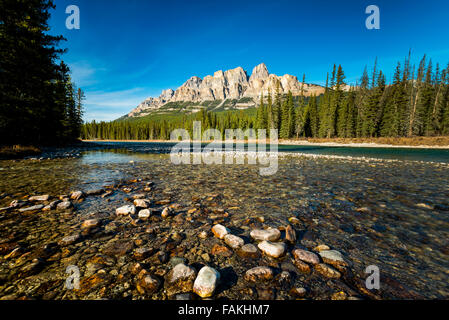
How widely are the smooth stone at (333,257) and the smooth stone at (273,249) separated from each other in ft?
1.91

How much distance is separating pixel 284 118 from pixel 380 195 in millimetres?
65948

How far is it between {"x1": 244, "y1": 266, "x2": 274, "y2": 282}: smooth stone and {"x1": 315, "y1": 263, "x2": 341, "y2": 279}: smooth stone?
0.67m

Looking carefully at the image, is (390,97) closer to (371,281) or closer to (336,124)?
(336,124)

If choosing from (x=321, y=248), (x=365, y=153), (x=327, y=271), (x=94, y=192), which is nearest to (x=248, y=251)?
(x=327, y=271)

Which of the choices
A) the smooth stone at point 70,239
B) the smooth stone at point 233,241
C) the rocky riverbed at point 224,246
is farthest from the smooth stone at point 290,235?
the smooth stone at point 70,239

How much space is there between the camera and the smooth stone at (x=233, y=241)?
2857 millimetres

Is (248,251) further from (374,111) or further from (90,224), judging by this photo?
(374,111)

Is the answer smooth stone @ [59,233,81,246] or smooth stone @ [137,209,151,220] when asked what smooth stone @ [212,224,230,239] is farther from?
smooth stone @ [59,233,81,246]

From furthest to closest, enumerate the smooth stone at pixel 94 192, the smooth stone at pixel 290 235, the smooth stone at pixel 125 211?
the smooth stone at pixel 94 192 < the smooth stone at pixel 125 211 < the smooth stone at pixel 290 235

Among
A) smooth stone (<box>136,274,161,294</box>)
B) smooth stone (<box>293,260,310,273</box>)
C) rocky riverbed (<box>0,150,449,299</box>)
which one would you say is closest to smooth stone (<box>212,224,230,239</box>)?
rocky riverbed (<box>0,150,449,299</box>)

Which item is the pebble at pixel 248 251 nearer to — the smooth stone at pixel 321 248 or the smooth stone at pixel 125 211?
the smooth stone at pixel 321 248

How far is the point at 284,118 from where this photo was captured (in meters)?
66.9

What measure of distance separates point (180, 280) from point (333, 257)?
7.00ft

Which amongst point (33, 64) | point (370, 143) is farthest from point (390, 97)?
point (33, 64)
